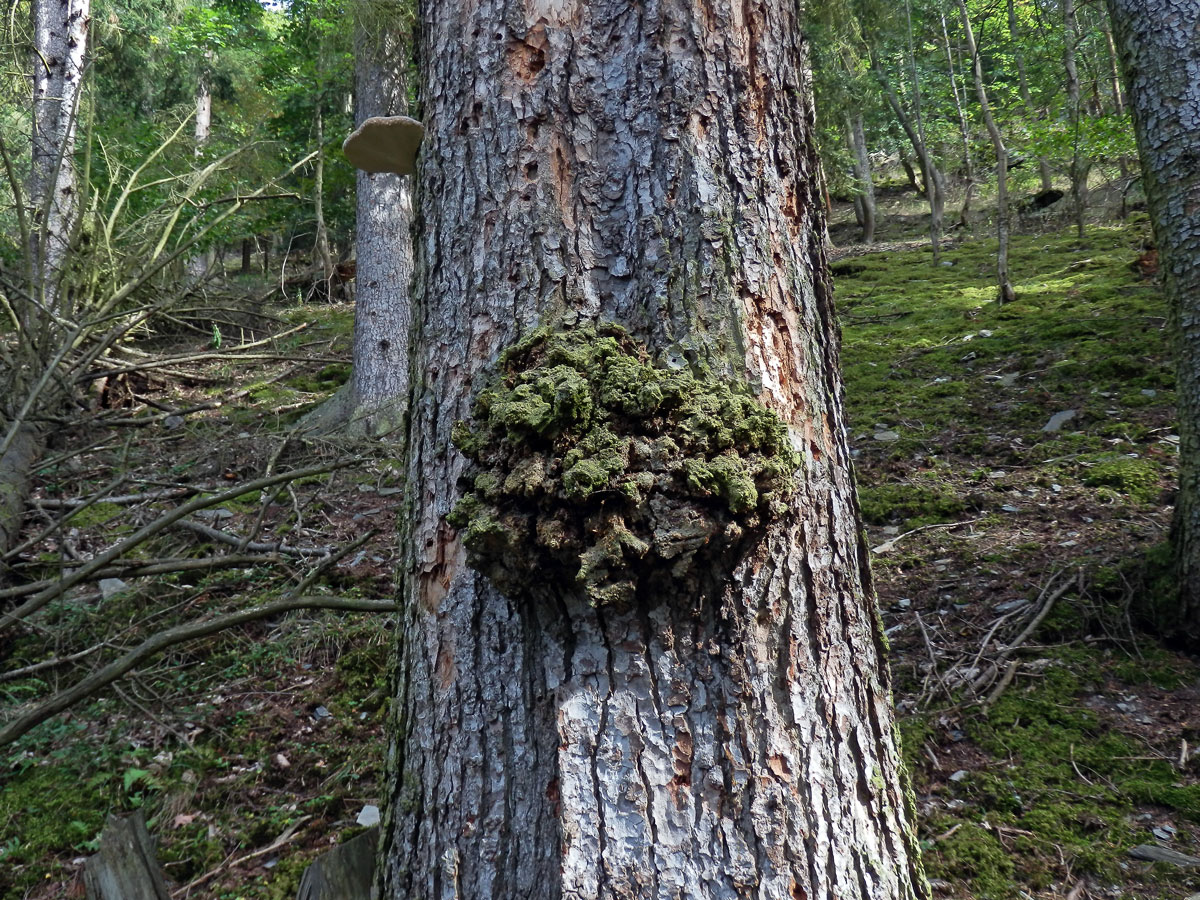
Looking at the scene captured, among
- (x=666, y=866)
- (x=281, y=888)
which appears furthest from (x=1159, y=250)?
(x=281, y=888)

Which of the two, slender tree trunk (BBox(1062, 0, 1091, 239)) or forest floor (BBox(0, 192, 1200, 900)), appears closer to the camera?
forest floor (BBox(0, 192, 1200, 900))

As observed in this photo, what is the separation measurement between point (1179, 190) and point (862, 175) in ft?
46.0

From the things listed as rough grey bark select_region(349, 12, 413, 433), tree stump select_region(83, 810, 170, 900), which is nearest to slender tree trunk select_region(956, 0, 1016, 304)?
rough grey bark select_region(349, 12, 413, 433)

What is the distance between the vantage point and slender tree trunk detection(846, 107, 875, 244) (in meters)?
15.7

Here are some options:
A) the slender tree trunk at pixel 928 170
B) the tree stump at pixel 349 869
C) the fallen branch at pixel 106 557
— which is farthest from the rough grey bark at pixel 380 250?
the slender tree trunk at pixel 928 170

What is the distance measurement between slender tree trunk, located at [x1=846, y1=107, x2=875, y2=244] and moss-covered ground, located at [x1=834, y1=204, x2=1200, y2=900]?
889 cm

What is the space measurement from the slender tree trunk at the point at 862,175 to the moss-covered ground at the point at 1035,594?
8886 mm

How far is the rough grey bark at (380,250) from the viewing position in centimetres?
726

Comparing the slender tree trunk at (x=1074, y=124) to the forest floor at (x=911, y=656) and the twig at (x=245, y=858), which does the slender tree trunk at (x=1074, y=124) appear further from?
the twig at (x=245, y=858)

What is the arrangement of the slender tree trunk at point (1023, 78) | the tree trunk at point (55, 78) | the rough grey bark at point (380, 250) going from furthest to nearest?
the slender tree trunk at point (1023, 78), the tree trunk at point (55, 78), the rough grey bark at point (380, 250)

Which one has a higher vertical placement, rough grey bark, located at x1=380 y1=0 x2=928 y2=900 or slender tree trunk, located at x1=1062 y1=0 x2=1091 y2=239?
slender tree trunk, located at x1=1062 y1=0 x2=1091 y2=239

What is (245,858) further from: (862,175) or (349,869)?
(862,175)

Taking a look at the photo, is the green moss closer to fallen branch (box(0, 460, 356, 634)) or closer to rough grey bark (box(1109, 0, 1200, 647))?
rough grey bark (box(1109, 0, 1200, 647))

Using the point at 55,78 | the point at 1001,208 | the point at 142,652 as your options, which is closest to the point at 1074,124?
the point at 1001,208
